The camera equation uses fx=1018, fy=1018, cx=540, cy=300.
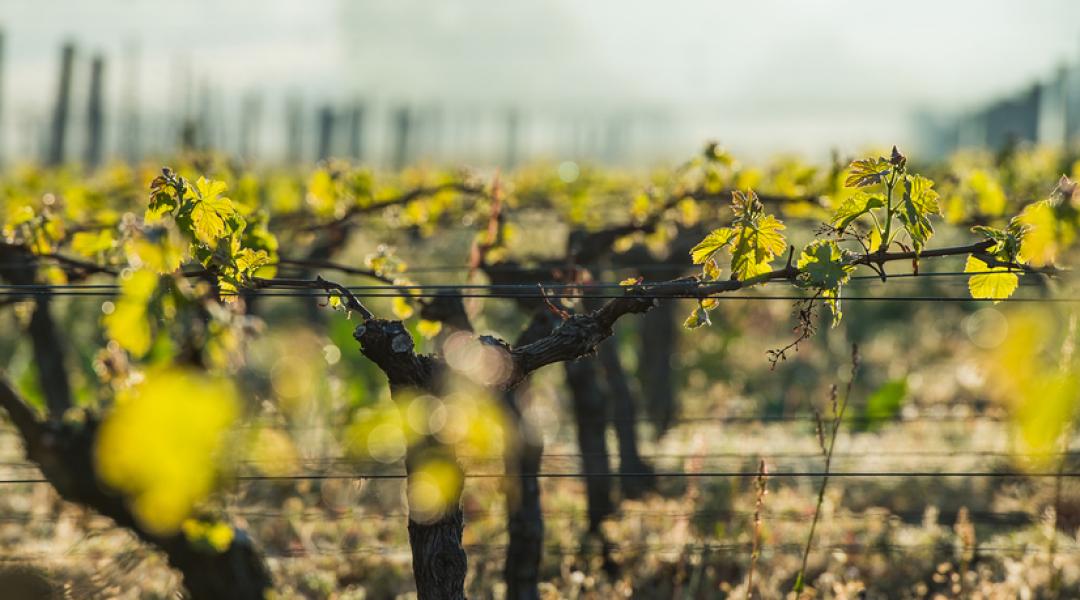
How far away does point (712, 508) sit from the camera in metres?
6.04

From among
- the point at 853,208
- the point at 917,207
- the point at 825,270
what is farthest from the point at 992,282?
the point at 825,270

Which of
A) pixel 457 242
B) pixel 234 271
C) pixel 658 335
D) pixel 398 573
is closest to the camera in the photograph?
pixel 234 271

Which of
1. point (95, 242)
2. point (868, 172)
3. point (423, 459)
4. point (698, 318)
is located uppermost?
point (868, 172)

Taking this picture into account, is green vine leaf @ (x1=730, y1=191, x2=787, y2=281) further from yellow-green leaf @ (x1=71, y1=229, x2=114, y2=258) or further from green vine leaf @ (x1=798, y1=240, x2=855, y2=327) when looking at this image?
yellow-green leaf @ (x1=71, y1=229, x2=114, y2=258)

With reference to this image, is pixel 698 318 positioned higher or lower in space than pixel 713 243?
lower

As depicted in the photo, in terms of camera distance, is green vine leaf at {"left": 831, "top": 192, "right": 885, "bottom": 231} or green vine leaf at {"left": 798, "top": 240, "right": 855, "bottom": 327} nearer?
green vine leaf at {"left": 798, "top": 240, "right": 855, "bottom": 327}

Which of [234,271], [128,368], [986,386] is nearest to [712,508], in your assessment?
[128,368]

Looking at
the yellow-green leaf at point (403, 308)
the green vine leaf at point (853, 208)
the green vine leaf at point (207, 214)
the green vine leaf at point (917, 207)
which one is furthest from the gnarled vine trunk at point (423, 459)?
the green vine leaf at point (917, 207)

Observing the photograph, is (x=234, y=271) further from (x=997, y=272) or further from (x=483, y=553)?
(x=483, y=553)

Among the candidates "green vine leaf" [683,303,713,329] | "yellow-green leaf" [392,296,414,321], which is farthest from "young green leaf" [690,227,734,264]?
"yellow-green leaf" [392,296,414,321]

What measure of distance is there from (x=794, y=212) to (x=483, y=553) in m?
2.72

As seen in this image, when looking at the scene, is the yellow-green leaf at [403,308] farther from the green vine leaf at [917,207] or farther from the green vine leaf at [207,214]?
the green vine leaf at [917,207]

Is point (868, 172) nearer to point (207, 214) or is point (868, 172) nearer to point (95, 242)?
point (207, 214)

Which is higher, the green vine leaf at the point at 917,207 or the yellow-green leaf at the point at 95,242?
the green vine leaf at the point at 917,207
